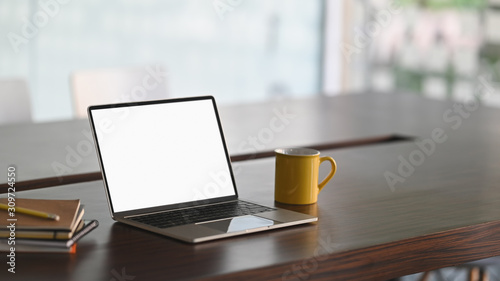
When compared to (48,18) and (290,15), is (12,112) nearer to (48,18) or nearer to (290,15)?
(48,18)

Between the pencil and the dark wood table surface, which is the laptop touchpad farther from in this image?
the pencil

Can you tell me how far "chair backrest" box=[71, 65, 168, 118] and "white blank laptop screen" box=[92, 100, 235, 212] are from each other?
1.43 m

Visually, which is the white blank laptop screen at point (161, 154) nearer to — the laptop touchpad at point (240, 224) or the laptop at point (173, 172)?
the laptop at point (173, 172)

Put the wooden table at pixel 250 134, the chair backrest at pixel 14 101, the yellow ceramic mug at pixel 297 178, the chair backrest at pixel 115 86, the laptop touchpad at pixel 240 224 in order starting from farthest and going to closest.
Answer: the chair backrest at pixel 115 86, the chair backrest at pixel 14 101, the wooden table at pixel 250 134, the yellow ceramic mug at pixel 297 178, the laptop touchpad at pixel 240 224

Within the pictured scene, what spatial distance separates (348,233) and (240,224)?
18cm

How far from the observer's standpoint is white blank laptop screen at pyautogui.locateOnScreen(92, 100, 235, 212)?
1221 millimetres

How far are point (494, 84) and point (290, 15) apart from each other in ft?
5.24

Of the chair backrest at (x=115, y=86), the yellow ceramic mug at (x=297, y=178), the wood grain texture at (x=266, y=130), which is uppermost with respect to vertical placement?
the chair backrest at (x=115, y=86)

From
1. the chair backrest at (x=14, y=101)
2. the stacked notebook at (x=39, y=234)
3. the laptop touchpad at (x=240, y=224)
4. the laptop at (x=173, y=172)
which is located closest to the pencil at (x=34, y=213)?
the stacked notebook at (x=39, y=234)

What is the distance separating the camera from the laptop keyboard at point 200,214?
118 cm

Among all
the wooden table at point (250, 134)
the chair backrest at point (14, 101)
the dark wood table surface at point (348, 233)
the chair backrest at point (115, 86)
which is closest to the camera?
the dark wood table surface at point (348, 233)

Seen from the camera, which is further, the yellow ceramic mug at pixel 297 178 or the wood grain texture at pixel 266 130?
the wood grain texture at pixel 266 130

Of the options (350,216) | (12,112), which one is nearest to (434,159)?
(350,216)

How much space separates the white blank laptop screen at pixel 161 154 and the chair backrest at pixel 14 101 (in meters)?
1.41
